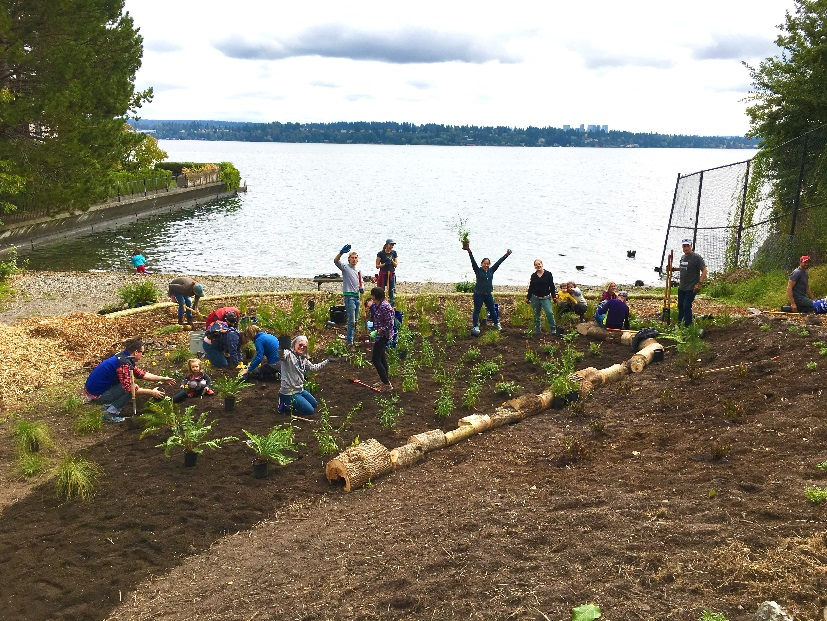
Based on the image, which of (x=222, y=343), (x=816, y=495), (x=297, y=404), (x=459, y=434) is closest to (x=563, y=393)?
(x=459, y=434)

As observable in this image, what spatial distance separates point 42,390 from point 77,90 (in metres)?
21.4

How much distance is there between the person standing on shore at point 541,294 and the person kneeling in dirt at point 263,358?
5.18 metres

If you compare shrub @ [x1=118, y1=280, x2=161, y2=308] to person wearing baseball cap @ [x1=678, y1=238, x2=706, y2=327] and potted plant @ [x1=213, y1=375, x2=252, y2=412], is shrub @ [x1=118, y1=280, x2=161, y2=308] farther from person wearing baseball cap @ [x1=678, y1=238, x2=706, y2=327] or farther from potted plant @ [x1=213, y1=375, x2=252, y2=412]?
person wearing baseball cap @ [x1=678, y1=238, x2=706, y2=327]

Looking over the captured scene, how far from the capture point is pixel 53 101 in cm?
2739

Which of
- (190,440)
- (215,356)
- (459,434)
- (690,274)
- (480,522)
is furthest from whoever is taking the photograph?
(690,274)

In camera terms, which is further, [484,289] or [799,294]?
[484,289]

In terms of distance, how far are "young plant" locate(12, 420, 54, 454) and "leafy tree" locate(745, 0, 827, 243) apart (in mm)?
18763

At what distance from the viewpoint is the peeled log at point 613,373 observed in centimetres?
1142

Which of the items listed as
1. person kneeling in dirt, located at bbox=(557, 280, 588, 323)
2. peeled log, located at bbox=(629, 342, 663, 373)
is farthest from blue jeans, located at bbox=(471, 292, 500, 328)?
peeled log, located at bbox=(629, 342, 663, 373)

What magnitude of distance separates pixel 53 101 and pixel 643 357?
25151mm

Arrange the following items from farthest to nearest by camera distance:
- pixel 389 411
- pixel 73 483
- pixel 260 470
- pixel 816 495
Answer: pixel 389 411 → pixel 260 470 → pixel 73 483 → pixel 816 495

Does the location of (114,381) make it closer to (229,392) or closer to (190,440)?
(229,392)

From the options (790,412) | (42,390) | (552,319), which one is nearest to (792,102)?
(552,319)

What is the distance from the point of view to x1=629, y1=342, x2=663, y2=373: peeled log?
1175 cm
